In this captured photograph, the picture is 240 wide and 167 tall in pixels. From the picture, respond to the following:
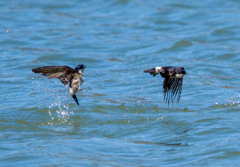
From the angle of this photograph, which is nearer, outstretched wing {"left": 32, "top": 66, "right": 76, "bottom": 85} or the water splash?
outstretched wing {"left": 32, "top": 66, "right": 76, "bottom": 85}

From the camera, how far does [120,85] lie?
8.66m

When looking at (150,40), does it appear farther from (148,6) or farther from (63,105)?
(63,105)

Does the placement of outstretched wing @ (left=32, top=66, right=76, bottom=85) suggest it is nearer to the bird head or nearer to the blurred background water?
the bird head

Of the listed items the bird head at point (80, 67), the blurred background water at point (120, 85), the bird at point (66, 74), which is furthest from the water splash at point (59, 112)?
the bird head at point (80, 67)

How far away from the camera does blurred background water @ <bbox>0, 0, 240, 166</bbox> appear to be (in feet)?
17.5

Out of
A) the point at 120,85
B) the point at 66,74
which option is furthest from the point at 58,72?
the point at 120,85

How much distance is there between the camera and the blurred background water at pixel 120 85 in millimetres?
5340

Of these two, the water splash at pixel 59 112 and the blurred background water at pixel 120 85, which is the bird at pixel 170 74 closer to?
the blurred background water at pixel 120 85

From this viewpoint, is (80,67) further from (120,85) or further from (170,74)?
(120,85)

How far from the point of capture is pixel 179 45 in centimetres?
1180

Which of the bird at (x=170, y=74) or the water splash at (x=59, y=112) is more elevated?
the bird at (x=170, y=74)

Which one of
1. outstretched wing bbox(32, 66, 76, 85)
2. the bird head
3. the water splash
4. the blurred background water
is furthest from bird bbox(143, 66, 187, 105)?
the water splash

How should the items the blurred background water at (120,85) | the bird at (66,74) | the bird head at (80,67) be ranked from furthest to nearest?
1. the bird at (66,74)
2. the bird head at (80,67)
3. the blurred background water at (120,85)

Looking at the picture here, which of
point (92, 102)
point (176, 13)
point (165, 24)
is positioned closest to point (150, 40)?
point (165, 24)
